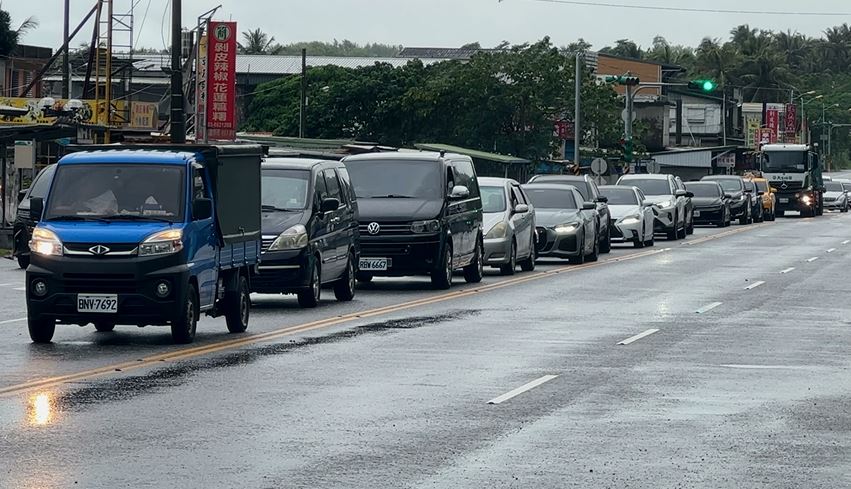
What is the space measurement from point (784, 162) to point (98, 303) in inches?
2524

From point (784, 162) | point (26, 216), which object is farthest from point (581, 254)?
point (784, 162)

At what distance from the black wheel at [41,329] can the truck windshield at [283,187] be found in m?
6.17

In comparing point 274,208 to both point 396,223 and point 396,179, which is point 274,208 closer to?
point 396,223

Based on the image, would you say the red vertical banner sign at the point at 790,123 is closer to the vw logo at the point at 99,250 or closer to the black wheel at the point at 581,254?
the black wheel at the point at 581,254

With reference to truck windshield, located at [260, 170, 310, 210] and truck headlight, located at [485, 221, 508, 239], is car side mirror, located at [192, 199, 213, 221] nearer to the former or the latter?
truck windshield, located at [260, 170, 310, 210]

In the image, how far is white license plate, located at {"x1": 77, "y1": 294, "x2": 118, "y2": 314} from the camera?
54.3 feet

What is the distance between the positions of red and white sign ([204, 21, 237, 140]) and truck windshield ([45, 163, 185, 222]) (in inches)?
1162

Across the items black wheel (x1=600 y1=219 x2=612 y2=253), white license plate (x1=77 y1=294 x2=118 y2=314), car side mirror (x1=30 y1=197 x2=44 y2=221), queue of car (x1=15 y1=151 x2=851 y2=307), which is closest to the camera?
white license plate (x1=77 y1=294 x2=118 y2=314)

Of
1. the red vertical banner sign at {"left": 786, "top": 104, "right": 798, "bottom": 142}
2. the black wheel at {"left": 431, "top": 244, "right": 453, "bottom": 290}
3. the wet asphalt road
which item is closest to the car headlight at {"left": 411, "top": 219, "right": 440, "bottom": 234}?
the black wheel at {"left": 431, "top": 244, "right": 453, "bottom": 290}

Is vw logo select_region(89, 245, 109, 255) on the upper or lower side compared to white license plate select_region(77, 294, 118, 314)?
upper

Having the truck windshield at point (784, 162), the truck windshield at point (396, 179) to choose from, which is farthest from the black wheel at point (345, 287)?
the truck windshield at point (784, 162)

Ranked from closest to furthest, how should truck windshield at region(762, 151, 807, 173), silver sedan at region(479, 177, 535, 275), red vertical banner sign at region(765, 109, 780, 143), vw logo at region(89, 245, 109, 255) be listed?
vw logo at region(89, 245, 109, 255)
silver sedan at region(479, 177, 535, 275)
truck windshield at region(762, 151, 807, 173)
red vertical banner sign at region(765, 109, 780, 143)

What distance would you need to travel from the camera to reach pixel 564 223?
116 ft

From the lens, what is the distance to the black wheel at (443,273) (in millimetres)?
26156
